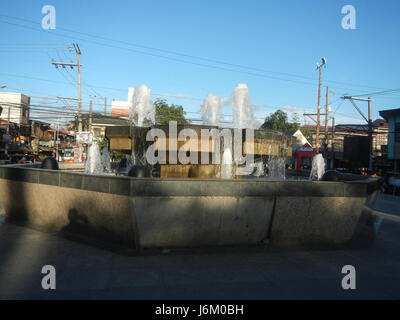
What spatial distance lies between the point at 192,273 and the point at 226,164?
388cm

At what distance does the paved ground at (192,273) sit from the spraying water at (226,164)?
282 centimetres

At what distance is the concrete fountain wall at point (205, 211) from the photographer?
486 cm

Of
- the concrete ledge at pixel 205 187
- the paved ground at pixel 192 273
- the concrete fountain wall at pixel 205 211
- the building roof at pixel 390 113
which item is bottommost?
the paved ground at pixel 192 273

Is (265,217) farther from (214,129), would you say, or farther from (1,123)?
(1,123)

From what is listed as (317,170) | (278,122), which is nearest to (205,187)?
(317,170)

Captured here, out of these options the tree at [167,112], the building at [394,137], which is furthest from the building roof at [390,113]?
the tree at [167,112]

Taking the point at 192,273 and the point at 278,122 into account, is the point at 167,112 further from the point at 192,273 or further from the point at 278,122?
the point at 192,273

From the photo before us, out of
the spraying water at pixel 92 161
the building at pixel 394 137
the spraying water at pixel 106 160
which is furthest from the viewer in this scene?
the building at pixel 394 137

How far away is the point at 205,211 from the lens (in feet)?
16.4

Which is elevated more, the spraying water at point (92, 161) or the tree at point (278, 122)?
the tree at point (278, 122)

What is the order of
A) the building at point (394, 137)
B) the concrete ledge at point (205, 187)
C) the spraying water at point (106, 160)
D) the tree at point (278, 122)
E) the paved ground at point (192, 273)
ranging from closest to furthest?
the paved ground at point (192, 273), the concrete ledge at point (205, 187), the spraying water at point (106, 160), the building at point (394, 137), the tree at point (278, 122)

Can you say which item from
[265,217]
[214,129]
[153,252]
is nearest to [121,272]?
[153,252]

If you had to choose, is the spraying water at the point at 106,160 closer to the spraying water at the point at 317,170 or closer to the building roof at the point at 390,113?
the spraying water at the point at 317,170

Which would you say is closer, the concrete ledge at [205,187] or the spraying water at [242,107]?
the concrete ledge at [205,187]
